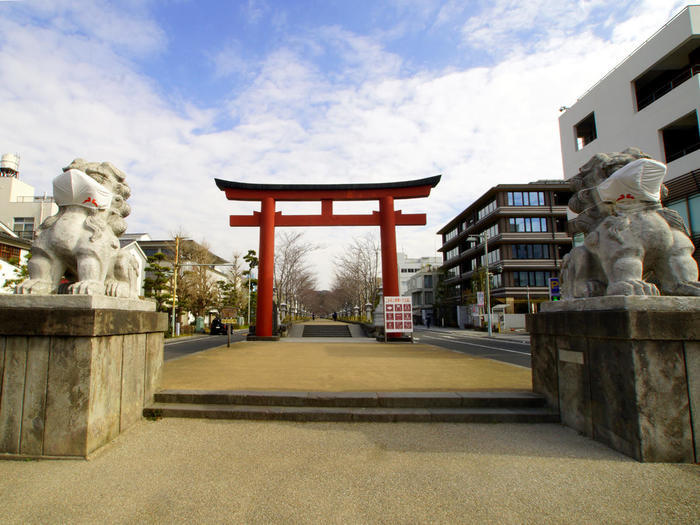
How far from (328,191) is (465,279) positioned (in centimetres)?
3275

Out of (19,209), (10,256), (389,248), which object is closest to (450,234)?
(389,248)

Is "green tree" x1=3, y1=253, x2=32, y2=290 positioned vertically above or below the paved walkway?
above

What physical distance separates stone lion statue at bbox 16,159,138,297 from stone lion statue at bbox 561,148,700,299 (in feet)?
16.1

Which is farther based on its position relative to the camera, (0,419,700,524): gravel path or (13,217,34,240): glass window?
(13,217,34,240): glass window

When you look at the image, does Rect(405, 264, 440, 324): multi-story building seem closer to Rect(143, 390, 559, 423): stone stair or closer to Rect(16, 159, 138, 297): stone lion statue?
A: Rect(143, 390, 559, 423): stone stair

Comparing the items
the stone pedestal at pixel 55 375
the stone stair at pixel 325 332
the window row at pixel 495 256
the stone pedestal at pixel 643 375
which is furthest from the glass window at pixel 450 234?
the stone pedestal at pixel 55 375

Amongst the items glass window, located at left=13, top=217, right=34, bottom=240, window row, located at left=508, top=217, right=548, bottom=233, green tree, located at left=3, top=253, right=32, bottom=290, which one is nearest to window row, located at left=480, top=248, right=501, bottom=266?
window row, located at left=508, top=217, right=548, bottom=233

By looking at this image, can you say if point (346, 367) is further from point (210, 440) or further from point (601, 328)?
point (601, 328)

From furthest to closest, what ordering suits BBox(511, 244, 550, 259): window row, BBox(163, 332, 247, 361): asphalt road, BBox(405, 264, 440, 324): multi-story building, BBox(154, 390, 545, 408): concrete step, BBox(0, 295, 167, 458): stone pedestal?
BBox(405, 264, 440, 324): multi-story building, BBox(511, 244, 550, 259): window row, BBox(163, 332, 247, 361): asphalt road, BBox(154, 390, 545, 408): concrete step, BBox(0, 295, 167, 458): stone pedestal

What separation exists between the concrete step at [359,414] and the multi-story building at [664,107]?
1543 cm

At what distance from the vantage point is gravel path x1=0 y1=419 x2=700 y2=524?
219 centimetres

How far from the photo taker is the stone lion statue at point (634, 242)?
3.32 metres

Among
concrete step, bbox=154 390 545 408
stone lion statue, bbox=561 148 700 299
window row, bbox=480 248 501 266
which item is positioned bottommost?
concrete step, bbox=154 390 545 408

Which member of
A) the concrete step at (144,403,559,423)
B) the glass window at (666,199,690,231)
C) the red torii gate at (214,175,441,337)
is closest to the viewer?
the concrete step at (144,403,559,423)
